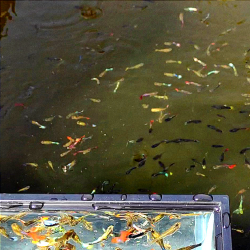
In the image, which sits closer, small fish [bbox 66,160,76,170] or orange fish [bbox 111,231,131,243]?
orange fish [bbox 111,231,131,243]

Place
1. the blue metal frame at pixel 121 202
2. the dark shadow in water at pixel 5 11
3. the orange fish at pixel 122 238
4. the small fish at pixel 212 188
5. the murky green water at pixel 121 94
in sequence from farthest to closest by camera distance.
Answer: the dark shadow in water at pixel 5 11 < the murky green water at pixel 121 94 < the small fish at pixel 212 188 < the orange fish at pixel 122 238 < the blue metal frame at pixel 121 202

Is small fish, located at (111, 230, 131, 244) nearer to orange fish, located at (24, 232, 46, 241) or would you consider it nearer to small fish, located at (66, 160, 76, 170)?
orange fish, located at (24, 232, 46, 241)

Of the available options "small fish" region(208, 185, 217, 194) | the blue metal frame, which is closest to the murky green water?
"small fish" region(208, 185, 217, 194)

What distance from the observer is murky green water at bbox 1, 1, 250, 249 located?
6.73 feet

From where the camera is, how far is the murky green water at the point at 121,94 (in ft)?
6.73

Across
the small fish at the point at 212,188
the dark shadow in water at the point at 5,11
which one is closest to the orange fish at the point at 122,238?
the small fish at the point at 212,188

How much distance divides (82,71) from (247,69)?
1.17 metres

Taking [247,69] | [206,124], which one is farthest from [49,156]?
[247,69]

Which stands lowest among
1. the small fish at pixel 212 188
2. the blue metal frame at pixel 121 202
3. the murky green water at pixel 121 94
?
the small fish at pixel 212 188

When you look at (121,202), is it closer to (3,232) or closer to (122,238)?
(122,238)

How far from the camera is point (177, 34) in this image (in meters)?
2.65

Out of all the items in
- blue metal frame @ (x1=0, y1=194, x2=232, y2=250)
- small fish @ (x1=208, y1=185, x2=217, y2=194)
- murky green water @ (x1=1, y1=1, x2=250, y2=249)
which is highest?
blue metal frame @ (x1=0, y1=194, x2=232, y2=250)

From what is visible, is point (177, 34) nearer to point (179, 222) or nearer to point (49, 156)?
point (49, 156)

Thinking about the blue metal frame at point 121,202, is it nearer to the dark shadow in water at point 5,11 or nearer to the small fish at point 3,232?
the small fish at point 3,232
